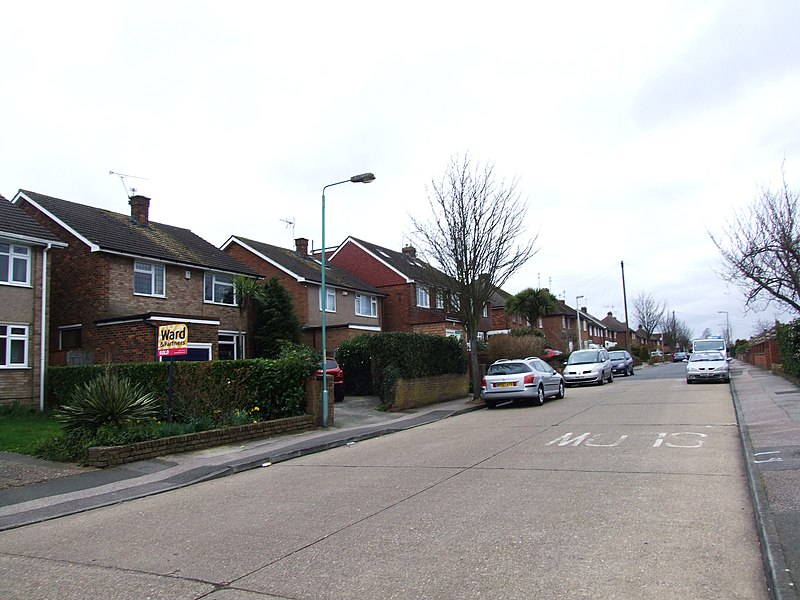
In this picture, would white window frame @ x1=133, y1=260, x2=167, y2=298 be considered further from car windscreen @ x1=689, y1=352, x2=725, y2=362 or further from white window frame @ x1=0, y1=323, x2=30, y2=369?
car windscreen @ x1=689, y1=352, x2=725, y2=362

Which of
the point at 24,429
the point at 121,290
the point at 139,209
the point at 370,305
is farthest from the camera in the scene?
the point at 370,305

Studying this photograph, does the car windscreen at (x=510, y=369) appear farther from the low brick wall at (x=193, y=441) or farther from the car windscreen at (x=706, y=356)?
the car windscreen at (x=706, y=356)

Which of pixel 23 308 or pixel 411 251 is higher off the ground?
pixel 411 251

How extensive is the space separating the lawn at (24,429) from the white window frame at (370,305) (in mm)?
19466

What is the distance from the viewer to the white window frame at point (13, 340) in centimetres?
1800

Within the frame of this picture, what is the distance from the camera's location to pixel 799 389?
18.5 m

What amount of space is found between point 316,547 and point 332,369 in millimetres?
14959

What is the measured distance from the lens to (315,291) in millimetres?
32219

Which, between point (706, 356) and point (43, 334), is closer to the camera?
point (43, 334)

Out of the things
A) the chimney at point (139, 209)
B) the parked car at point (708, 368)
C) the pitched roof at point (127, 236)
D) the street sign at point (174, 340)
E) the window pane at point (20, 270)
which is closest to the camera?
the street sign at point (174, 340)

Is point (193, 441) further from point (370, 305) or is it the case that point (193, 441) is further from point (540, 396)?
point (370, 305)

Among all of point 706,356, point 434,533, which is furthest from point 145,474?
point 706,356

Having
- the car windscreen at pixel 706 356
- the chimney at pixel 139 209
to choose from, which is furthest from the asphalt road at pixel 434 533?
the chimney at pixel 139 209

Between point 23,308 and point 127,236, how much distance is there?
6.27 meters
